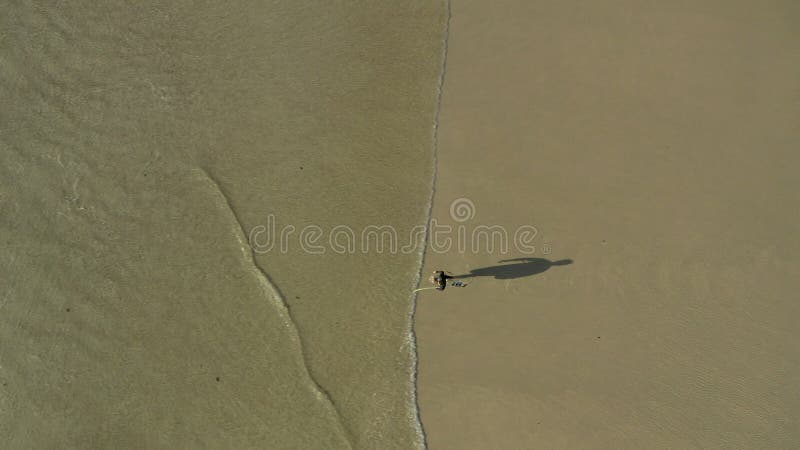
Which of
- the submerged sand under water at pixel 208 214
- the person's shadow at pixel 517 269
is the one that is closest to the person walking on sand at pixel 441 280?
the person's shadow at pixel 517 269

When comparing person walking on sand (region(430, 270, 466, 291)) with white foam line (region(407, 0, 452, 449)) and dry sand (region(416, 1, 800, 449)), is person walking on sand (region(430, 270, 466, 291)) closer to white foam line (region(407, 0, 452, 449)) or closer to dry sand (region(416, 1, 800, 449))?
dry sand (region(416, 1, 800, 449))

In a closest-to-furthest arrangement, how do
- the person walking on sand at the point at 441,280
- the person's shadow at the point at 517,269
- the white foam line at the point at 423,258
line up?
the white foam line at the point at 423,258, the person walking on sand at the point at 441,280, the person's shadow at the point at 517,269

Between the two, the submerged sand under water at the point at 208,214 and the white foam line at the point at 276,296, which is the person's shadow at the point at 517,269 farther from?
the white foam line at the point at 276,296

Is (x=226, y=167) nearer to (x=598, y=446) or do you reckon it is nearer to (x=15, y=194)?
(x=15, y=194)

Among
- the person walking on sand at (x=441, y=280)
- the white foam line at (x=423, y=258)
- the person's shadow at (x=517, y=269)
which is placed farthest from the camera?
the person's shadow at (x=517, y=269)

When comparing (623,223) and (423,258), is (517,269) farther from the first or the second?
(623,223)

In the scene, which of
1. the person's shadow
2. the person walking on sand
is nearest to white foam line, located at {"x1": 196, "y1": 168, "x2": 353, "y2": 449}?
the person walking on sand

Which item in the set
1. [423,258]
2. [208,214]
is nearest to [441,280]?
[423,258]
